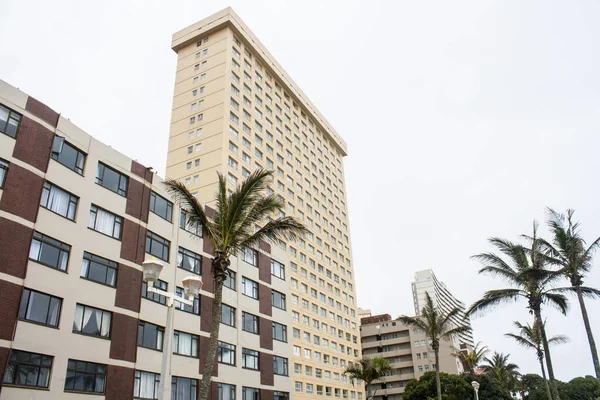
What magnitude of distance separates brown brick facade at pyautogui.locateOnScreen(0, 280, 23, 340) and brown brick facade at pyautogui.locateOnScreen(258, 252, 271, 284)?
64.3ft

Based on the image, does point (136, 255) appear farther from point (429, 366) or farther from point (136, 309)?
point (429, 366)

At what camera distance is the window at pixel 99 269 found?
2443 centimetres

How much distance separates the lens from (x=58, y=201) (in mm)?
23875

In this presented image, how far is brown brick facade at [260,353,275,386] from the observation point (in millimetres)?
35344

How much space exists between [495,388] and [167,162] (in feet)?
157

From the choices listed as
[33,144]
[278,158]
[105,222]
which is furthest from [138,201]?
[278,158]

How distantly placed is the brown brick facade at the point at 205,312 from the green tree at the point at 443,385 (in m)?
35.8

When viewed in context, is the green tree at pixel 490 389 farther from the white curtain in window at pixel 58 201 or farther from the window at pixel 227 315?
the white curtain in window at pixel 58 201

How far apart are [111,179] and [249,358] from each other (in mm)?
15941

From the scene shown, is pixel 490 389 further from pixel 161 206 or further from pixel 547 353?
pixel 161 206

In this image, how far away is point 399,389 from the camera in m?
87.7

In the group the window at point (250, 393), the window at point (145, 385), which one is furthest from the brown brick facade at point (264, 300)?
the window at point (145, 385)

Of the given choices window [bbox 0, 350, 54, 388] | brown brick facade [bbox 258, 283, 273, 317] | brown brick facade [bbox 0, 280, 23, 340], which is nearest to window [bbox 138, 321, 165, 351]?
window [bbox 0, 350, 54, 388]

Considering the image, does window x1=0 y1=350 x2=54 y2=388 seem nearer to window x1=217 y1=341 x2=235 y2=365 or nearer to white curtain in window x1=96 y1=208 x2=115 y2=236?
white curtain in window x1=96 y1=208 x2=115 y2=236
